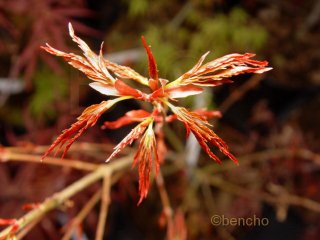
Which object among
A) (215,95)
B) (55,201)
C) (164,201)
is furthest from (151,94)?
(215,95)

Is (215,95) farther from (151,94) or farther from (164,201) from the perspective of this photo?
(151,94)

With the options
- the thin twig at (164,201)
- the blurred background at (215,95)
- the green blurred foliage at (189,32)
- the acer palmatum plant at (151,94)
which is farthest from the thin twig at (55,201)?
the green blurred foliage at (189,32)

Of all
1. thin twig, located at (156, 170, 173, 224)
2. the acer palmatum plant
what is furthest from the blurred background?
the acer palmatum plant

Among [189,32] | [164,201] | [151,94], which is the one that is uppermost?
[189,32]

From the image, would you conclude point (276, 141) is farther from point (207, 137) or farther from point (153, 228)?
point (207, 137)

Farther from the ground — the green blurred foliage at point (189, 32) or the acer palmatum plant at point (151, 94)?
the green blurred foliage at point (189, 32)

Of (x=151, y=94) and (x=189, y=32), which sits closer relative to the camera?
(x=151, y=94)

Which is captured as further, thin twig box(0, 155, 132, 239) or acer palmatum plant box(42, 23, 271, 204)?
thin twig box(0, 155, 132, 239)

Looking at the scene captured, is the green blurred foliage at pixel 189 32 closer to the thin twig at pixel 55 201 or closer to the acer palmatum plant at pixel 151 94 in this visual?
A: the thin twig at pixel 55 201

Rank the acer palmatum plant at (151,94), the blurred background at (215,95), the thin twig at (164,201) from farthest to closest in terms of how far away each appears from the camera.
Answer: the blurred background at (215,95), the thin twig at (164,201), the acer palmatum plant at (151,94)

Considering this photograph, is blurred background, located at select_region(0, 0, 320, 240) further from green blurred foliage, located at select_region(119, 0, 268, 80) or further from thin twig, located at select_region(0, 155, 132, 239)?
thin twig, located at select_region(0, 155, 132, 239)
